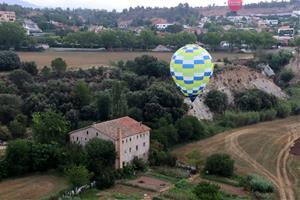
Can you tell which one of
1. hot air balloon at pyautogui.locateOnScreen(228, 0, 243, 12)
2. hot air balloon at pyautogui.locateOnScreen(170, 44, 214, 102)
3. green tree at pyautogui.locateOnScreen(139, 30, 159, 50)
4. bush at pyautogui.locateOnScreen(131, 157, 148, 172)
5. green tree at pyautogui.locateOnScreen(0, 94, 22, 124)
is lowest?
bush at pyautogui.locateOnScreen(131, 157, 148, 172)

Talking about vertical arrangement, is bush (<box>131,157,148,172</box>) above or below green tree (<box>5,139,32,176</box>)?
below

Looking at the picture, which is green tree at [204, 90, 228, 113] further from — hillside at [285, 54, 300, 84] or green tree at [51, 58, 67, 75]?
hillside at [285, 54, 300, 84]

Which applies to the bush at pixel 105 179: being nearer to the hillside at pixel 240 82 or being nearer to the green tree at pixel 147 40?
the hillside at pixel 240 82

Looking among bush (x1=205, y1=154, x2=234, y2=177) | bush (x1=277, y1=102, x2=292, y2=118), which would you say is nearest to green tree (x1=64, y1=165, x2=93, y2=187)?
bush (x1=205, y1=154, x2=234, y2=177)

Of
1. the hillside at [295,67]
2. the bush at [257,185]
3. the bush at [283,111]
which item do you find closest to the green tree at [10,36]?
the bush at [283,111]

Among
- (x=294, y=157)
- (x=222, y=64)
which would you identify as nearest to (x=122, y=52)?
(x=222, y=64)

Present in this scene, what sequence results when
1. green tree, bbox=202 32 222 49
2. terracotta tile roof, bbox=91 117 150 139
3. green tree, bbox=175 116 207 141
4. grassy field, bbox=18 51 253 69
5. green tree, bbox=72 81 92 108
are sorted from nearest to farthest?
1. terracotta tile roof, bbox=91 117 150 139
2. green tree, bbox=175 116 207 141
3. green tree, bbox=72 81 92 108
4. grassy field, bbox=18 51 253 69
5. green tree, bbox=202 32 222 49
